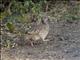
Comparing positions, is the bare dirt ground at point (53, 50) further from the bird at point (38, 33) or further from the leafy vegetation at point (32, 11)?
the leafy vegetation at point (32, 11)

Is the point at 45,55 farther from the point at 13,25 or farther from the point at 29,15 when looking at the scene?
the point at 29,15

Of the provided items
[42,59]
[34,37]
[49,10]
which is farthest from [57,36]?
[49,10]

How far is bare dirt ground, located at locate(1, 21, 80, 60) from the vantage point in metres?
5.50

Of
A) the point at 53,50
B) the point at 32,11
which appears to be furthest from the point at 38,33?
the point at 32,11

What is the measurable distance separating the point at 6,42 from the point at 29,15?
101 inches

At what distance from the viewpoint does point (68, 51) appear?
5.79 m

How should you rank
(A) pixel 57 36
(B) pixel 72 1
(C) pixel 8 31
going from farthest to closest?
1. (B) pixel 72 1
2. (C) pixel 8 31
3. (A) pixel 57 36

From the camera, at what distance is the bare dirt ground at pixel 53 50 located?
550 cm

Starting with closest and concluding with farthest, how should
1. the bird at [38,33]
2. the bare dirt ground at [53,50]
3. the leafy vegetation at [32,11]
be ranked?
1. the bare dirt ground at [53,50]
2. the bird at [38,33]
3. the leafy vegetation at [32,11]

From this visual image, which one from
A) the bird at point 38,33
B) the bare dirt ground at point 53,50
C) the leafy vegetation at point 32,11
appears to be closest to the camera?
the bare dirt ground at point 53,50

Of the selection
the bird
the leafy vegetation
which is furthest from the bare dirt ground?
the leafy vegetation

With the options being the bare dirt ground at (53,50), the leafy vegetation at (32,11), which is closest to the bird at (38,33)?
the bare dirt ground at (53,50)

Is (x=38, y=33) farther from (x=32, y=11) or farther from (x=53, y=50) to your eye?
(x=32, y=11)

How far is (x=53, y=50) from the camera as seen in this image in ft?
19.3
